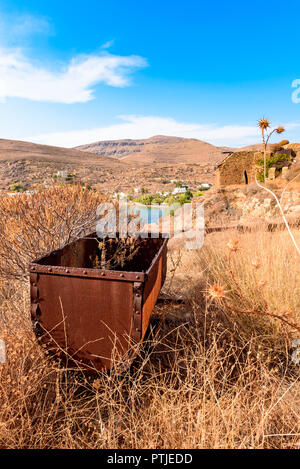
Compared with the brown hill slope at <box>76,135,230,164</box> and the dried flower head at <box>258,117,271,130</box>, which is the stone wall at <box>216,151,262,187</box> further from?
the brown hill slope at <box>76,135,230,164</box>

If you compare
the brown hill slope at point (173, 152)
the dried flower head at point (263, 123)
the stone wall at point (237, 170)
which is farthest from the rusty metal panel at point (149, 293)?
the brown hill slope at point (173, 152)

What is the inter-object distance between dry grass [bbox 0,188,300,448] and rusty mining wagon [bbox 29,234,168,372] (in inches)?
6.7

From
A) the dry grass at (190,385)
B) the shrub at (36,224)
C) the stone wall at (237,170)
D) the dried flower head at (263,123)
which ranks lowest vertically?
the dry grass at (190,385)

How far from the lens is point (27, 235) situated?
12.8ft

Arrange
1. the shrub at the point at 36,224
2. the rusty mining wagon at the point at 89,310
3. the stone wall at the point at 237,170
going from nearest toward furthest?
the rusty mining wagon at the point at 89,310, the shrub at the point at 36,224, the stone wall at the point at 237,170

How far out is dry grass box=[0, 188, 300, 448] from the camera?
6.58 feet

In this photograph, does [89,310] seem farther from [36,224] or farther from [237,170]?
[237,170]

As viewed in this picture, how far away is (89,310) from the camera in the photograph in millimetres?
2498

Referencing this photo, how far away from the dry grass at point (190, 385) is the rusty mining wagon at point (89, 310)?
171mm

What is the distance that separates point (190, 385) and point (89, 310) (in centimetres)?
101

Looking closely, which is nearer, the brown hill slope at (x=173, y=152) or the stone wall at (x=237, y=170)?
the stone wall at (x=237, y=170)

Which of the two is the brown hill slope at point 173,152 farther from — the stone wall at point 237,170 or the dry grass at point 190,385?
the dry grass at point 190,385

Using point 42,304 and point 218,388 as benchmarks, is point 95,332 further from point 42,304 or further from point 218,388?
point 218,388

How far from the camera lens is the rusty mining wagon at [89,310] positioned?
7.77 feet
